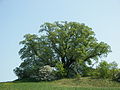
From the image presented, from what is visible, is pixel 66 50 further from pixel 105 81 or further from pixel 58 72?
pixel 105 81

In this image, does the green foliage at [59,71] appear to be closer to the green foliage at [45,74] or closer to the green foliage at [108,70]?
Result: the green foliage at [45,74]

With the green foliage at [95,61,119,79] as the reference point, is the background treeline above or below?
above

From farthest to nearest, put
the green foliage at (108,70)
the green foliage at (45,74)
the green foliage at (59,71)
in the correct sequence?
the green foliage at (59,71), the green foliage at (45,74), the green foliage at (108,70)

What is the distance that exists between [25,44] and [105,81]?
18.4 m

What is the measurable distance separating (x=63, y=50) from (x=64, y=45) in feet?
2.94

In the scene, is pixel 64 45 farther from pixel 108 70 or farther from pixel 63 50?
pixel 108 70

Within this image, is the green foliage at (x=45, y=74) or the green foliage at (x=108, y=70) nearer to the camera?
the green foliage at (x=108, y=70)

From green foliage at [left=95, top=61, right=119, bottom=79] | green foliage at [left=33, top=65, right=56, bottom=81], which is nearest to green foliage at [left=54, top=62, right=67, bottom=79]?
green foliage at [left=33, top=65, right=56, bottom=81]

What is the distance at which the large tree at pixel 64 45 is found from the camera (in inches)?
1711

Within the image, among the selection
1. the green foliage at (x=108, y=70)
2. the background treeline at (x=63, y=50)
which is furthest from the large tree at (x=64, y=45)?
the green foliage at (x=108, y=70)

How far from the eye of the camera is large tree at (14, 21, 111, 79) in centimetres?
4347

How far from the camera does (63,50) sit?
145 ft

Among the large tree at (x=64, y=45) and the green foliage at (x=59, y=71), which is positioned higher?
the large tree at (x=64, y=45)

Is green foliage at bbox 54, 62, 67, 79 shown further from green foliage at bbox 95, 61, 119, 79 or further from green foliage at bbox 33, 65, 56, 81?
green foliage at bbox 95, 61, 119, 79
